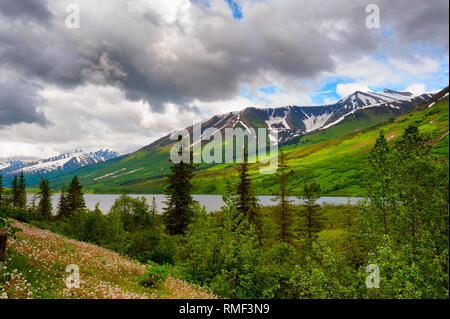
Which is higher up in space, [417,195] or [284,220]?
[417,195]

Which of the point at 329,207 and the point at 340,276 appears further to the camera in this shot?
the point at 329,207

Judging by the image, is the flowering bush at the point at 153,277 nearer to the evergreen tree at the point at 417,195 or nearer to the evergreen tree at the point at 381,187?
the evergreen tree at the point at 417,195

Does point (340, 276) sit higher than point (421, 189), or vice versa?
point (421, 189)

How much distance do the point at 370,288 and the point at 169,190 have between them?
31.6m

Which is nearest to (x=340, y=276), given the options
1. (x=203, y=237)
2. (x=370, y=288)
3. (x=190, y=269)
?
(x=370, y=288)

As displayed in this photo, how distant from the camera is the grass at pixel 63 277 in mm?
7957

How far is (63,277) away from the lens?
957 centimetres

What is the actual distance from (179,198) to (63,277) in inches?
1136

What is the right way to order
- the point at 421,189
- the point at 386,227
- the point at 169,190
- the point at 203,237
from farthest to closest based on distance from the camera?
the point at 169,190 → the point at 386,227 → the point at 203,237 → the point at 421,189

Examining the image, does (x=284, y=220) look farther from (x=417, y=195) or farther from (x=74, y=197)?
(x=74, y=197)

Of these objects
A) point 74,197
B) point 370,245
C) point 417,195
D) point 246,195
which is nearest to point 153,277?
point 417,195

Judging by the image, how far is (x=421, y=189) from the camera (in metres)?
14.2

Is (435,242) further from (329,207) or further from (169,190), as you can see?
(329,207)
